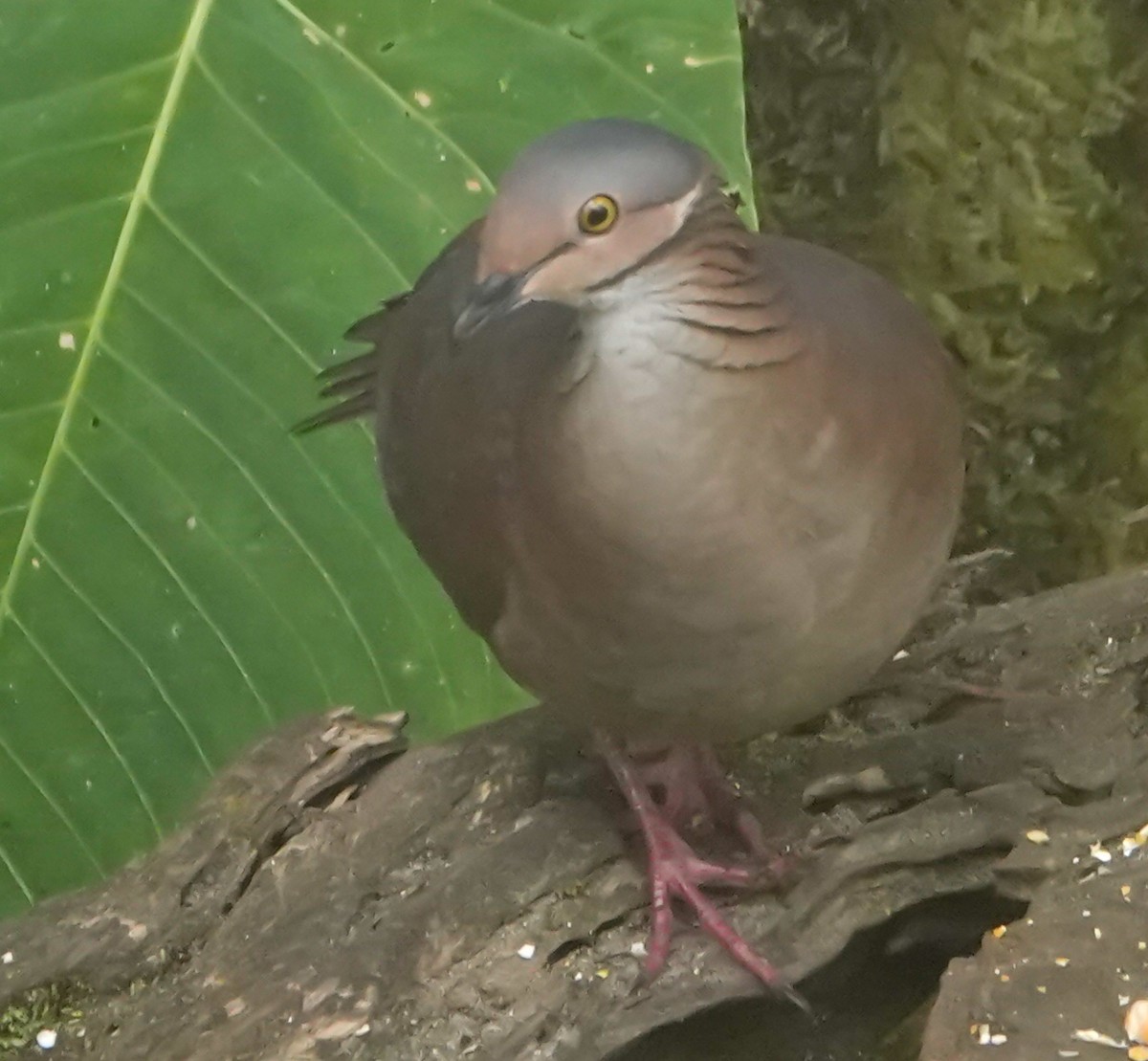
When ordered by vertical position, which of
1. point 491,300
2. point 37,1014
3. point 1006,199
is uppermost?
point 491,300

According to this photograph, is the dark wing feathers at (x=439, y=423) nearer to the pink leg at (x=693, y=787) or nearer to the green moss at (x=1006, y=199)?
the pink leg at (x=693, y=787)

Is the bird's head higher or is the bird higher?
the bird's head

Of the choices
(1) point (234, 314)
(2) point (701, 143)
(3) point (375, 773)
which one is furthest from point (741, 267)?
(3) point (375, 773)

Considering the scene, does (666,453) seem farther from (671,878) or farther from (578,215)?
(671,878)

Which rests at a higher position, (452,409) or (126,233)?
(126,233)

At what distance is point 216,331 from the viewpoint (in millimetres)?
1165

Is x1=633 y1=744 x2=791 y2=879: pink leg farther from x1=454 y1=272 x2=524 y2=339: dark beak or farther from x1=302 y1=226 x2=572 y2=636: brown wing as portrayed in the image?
x1=454 y1=272 x2=524 y2=339: dark beak

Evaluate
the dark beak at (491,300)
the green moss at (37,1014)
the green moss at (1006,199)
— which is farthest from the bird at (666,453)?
the green moss at (1006,199)

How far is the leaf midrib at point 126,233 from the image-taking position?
113 cm

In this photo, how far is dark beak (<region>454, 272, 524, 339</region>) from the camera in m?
0.79

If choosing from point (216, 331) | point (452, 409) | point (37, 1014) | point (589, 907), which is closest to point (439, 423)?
point (452, 409)

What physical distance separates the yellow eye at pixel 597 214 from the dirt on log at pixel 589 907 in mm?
518

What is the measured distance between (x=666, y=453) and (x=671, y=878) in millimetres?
439

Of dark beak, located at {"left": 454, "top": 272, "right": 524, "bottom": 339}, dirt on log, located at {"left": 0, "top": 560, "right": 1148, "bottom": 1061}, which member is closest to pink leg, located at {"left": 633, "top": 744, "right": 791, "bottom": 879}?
dirt on log, located at {"left": 0, "top": 560, "right": 1148, "bottom": 1061}
